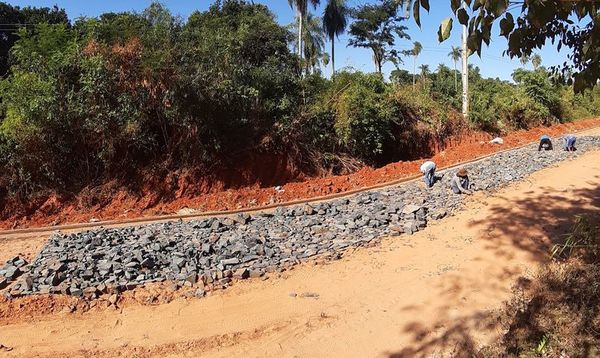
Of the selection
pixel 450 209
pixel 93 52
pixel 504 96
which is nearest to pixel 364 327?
pixel 450 209

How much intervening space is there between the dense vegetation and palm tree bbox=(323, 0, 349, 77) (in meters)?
15.7

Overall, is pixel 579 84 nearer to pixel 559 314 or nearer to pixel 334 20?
pixel 559 314

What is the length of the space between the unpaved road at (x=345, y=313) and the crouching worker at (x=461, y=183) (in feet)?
7.22

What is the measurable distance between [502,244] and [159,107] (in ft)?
25.4

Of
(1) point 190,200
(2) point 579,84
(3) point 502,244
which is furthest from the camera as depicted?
(1) point 190,200

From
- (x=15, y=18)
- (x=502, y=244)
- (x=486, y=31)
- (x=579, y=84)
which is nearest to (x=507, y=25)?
(x=486, y=31)

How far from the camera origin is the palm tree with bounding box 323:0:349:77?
1118 inches

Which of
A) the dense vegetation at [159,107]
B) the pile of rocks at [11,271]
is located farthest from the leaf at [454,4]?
the dense vegetation at [159,107]

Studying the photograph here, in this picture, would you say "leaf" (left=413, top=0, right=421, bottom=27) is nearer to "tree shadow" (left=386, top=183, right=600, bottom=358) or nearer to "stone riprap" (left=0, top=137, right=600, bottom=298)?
"tree shadow" (left=386, top=183, right=600, bottom=358)

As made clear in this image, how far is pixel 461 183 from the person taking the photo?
9625 millimetres

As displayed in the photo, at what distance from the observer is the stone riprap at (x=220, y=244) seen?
19.1 ft

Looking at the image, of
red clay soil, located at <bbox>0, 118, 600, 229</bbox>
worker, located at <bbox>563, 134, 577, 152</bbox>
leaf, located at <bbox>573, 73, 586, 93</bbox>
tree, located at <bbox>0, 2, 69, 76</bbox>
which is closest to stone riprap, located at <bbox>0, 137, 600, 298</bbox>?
red clay soil, located at <bbox>0, 118, 600, 229</bbox>

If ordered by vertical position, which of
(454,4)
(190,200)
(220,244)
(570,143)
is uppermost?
(454,4)

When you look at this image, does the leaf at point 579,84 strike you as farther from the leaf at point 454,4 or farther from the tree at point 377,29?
the tree at point 377,29
